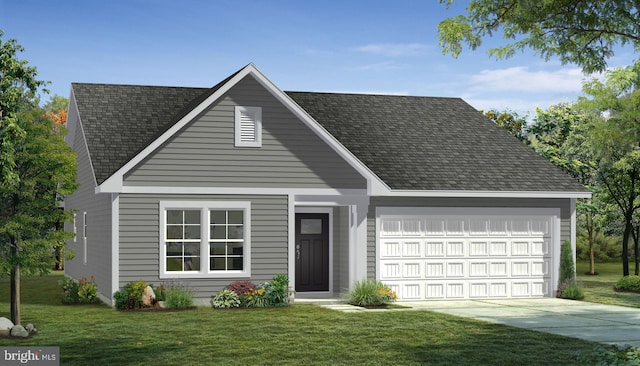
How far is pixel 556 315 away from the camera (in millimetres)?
20562

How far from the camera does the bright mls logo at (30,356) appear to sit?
13078mm

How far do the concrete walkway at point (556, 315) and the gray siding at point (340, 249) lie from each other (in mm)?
1988

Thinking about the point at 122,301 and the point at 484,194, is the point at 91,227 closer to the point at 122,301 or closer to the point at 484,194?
the point at 122,301

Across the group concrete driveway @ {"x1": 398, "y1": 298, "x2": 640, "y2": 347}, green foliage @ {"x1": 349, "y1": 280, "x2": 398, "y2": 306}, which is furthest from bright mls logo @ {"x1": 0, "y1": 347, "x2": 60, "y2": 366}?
green foliage @ {"x1": 349, "y1": 280, "x2": 398, "y2": 306}

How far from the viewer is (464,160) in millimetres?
26375

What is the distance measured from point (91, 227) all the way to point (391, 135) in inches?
380

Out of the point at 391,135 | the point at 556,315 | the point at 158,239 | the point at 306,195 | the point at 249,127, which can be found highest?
the point at 391,135

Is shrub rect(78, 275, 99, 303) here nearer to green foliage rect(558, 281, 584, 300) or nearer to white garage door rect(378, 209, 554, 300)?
white garage door rect(378, 209, 554, 300)

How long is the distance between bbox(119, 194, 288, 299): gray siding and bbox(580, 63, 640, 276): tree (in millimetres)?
14538

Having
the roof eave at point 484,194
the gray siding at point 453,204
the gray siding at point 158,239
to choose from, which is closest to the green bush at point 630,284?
the gray siding at point 453,204

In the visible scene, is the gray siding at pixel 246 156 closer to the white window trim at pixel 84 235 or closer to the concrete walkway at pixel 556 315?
the concrete walkway at pixel 556 315

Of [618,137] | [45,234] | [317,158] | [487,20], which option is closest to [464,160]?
[317,158]

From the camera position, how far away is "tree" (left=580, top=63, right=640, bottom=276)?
103ft

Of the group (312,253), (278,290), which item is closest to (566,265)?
(312,253)
